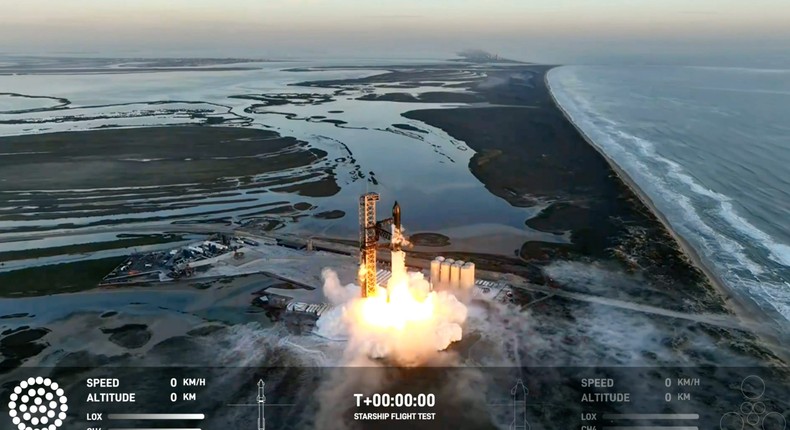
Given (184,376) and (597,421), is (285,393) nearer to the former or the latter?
(184,376)

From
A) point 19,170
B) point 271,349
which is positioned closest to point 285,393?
point 271,349

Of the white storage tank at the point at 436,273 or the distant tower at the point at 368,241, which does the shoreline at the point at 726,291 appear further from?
the distant tower at the point at 368,241

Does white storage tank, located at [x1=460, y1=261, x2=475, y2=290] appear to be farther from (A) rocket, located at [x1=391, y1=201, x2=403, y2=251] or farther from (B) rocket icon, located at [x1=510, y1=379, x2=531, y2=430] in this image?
(B) rocket icon, located at [x1=510, y1=379, x2=531, y2=430]

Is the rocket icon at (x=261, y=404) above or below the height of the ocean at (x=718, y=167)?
below

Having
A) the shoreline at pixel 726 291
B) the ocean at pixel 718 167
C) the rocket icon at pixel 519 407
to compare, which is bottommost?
the rocket icon at pixel 519 407

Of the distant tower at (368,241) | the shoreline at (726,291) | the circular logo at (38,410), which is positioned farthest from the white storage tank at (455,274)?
the circular logo at (38,410)

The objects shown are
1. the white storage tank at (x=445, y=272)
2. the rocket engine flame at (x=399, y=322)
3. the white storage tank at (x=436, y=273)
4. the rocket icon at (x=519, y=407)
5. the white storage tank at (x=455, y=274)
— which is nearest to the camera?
the rocket icon at (x=519, y=407)

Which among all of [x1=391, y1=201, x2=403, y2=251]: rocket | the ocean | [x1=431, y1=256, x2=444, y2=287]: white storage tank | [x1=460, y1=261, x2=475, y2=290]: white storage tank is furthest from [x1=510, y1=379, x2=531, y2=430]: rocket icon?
the ocean
